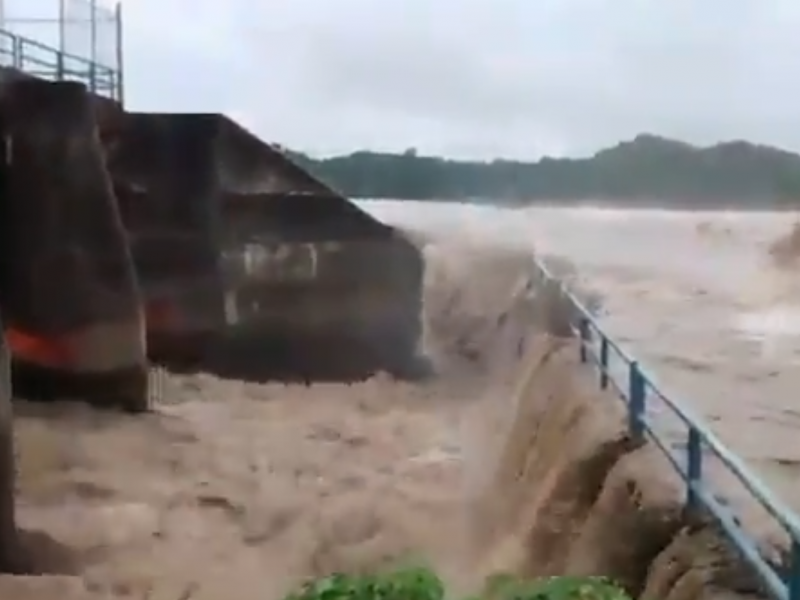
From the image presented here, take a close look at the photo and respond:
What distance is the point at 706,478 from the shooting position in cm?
606

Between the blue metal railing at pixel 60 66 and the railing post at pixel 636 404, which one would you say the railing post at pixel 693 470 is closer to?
the railing post at pixel 636 404

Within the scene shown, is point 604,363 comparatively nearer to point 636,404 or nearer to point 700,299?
point 636,404

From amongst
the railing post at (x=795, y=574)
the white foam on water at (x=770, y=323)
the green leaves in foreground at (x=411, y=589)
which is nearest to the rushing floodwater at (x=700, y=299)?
the white foam on water at (x=770, y=323)

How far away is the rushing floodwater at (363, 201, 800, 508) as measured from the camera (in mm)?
9922

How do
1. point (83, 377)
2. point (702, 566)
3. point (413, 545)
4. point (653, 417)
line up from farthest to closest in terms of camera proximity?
1. point (83, 377)
2. point (413, 545)
3. point (653, 417)
4. point (702, 566)

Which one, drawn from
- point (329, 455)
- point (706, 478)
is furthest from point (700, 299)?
point (706, 478)

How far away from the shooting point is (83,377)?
16766 millimetres

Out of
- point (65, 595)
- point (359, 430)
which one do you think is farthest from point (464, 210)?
point (65, 595)

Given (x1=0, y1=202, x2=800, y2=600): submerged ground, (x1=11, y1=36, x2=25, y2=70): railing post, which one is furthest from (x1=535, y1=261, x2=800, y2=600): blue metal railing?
(x1=11, y1=36, x2=25, y2=70): railing post

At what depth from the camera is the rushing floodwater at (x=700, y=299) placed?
992 cm

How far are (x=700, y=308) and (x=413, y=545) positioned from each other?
426 inches

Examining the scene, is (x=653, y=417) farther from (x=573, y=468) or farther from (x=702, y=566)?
(x=702, y=566)

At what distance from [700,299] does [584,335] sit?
38.4ft

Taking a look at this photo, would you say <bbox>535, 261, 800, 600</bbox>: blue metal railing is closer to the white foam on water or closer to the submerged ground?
the submerged ground
